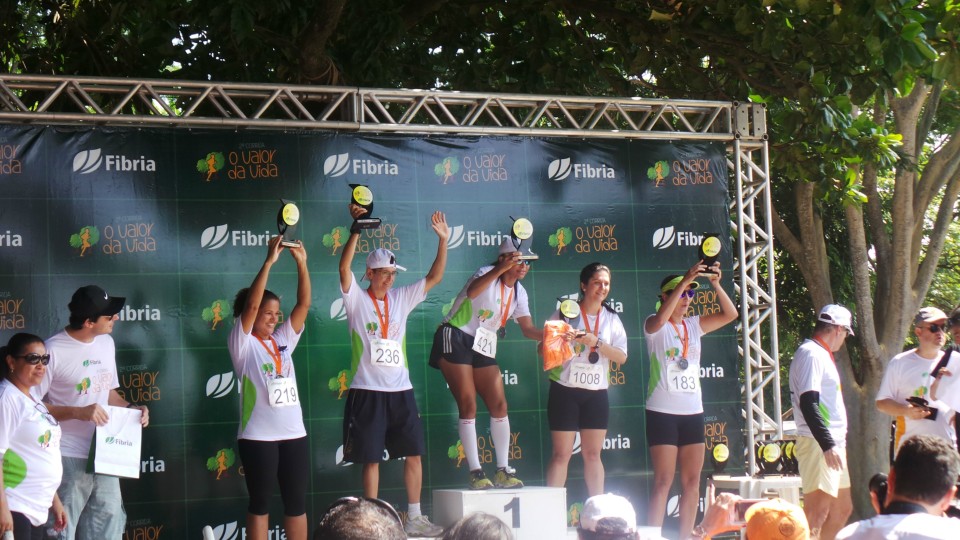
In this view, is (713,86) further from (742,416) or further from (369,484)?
(369,484)

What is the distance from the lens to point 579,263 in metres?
8.22

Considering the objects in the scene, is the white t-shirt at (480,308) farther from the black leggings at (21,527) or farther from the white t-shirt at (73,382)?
the black leggings at (21,527)

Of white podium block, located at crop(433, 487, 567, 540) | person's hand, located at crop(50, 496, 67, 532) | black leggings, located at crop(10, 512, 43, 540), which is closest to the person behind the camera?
black leggings, located at crop(10, 512, 43, 540)

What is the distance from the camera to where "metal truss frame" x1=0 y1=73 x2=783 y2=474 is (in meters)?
7.19

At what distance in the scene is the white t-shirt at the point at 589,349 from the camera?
7270 millimetres

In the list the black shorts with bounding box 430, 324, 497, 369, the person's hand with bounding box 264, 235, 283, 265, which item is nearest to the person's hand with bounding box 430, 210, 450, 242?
the black shorts with bounding box 430, 324, 497, 369

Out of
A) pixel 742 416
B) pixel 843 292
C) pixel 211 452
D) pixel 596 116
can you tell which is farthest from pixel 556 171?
pixel 843 292

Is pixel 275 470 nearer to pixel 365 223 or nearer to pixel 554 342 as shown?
pixel 365 223

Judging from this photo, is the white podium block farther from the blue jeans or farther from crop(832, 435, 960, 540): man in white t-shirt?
crop(832, 435, 960, 540): man in white t-shirt

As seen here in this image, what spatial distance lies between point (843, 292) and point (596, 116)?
19.4ft

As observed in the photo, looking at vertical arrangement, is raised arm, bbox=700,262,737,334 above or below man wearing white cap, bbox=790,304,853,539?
above

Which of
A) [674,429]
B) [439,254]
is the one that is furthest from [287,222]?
[674,429]

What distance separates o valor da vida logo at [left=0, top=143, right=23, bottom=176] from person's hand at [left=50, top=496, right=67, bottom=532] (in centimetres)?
233

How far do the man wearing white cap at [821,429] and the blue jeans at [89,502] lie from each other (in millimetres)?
3983
